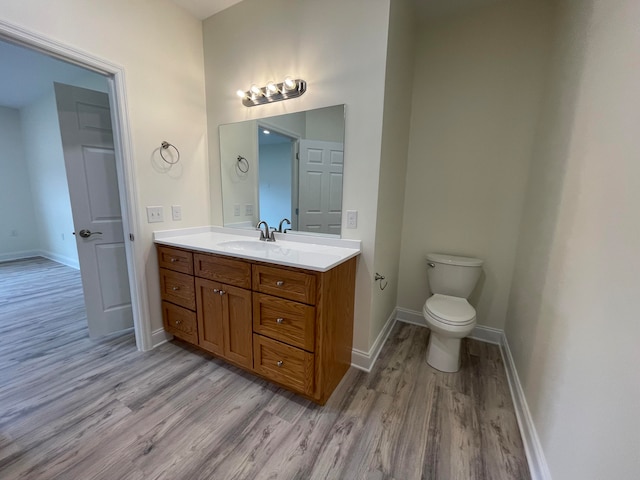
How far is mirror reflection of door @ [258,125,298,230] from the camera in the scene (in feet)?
6.83

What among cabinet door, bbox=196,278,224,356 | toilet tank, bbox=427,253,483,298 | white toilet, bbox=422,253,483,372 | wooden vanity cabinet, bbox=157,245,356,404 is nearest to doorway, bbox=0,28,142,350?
Answer: wooden vanity cabinet, bbox=157,245,356,404

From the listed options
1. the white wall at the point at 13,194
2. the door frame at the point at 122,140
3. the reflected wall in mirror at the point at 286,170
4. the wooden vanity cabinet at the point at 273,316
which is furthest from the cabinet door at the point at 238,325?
the white wall at the point at 13,194

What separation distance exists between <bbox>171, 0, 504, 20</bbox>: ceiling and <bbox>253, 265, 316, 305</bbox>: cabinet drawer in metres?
2.15

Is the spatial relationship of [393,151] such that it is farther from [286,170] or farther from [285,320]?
[285,320]

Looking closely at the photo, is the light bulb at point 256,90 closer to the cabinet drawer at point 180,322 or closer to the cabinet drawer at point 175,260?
the cabinet drawer at point 175,260

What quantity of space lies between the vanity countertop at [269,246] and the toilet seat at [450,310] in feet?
2.44

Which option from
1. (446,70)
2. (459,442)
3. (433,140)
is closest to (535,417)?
(459,442)

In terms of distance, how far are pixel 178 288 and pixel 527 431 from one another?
2.40 meters

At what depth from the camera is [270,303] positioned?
5.13 ft

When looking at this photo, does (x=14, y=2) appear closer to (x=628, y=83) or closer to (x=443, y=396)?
(x=628, y=83)

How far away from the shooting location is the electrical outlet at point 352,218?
5.88ft

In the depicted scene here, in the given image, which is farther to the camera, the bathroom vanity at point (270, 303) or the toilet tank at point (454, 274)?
the toilet tank at point (454, 274)

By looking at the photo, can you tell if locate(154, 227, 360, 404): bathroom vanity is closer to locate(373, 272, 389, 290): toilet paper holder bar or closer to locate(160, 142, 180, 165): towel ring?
locate(373, 272, 389, 290): toilet paper holder bar

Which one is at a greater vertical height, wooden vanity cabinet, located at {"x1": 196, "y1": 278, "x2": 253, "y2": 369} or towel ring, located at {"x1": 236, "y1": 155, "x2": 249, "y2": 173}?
towel ring, located at {"x1": 236, "y1": 155, "x2": 249, "y2": 173}
